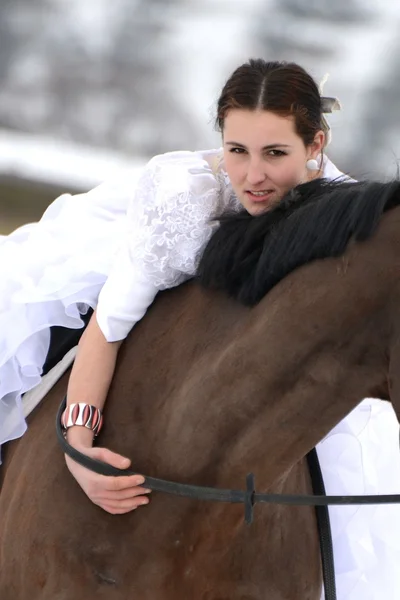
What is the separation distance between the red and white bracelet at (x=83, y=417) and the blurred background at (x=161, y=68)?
2.00 metres

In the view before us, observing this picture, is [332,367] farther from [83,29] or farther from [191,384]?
[83,29]

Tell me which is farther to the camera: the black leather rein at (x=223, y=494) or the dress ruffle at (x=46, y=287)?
the dress ruffle at (x=46, y=287)

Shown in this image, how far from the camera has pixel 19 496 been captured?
1326mm

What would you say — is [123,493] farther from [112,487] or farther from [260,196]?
[260,196]

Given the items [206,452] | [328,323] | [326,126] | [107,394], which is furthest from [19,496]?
[326,126]

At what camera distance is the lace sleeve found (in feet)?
4.04

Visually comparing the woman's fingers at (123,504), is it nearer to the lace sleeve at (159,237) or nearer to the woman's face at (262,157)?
the lace sleeve at (159,237)

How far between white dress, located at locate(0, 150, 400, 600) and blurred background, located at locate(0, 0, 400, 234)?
5.16ft

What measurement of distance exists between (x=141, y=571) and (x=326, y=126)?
636 millimetres

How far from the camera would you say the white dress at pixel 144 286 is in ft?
4.08

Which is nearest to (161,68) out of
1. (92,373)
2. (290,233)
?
(92,373)

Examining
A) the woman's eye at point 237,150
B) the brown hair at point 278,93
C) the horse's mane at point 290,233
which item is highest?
the brown hair at point 278,93

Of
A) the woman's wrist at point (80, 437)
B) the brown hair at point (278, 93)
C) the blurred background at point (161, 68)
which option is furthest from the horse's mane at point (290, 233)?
the blurred background at point (161, 68)

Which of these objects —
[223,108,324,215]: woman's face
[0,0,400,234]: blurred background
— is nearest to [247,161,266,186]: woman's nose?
[223,108,324,215]: woman's face
